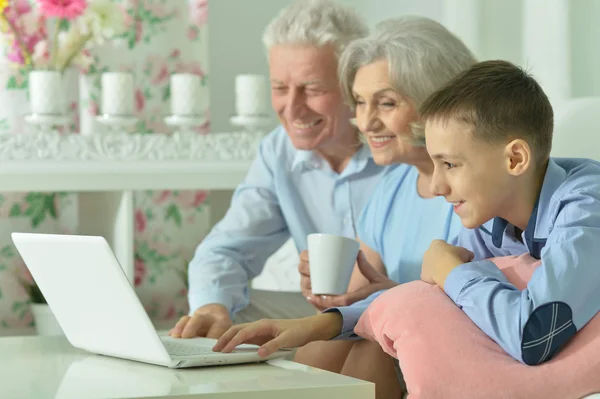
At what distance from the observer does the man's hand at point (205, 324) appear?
1.84 metres

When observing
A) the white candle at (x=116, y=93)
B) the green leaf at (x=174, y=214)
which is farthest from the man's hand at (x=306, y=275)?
the green leaf at (x=174, y=214)

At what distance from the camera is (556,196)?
1.47 metres

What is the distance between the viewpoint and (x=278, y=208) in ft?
8.36

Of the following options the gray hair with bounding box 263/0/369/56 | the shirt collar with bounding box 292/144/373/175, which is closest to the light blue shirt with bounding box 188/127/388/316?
the shirt collar with bounding box 292/144/373/175

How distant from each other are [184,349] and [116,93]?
1.71m

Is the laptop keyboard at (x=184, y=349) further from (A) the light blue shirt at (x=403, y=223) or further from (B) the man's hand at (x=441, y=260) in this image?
(A) the light blue shirt at (x=403, y=223)

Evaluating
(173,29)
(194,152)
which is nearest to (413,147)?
(194,152)

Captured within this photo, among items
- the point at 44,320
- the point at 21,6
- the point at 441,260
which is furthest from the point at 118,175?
the point at 441,260

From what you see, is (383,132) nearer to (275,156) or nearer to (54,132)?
(275,156)

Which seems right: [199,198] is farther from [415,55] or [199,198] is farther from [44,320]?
[415,55]

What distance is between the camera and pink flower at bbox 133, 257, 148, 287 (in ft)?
11.0

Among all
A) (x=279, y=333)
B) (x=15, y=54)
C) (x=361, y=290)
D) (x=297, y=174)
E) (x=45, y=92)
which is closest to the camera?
(x=279, y=333)

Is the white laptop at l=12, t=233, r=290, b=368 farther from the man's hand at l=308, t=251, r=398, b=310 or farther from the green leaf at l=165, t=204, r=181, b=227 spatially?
the green leaf at l=165, t=204, r=181, b=227

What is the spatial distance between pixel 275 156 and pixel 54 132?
94 cm
